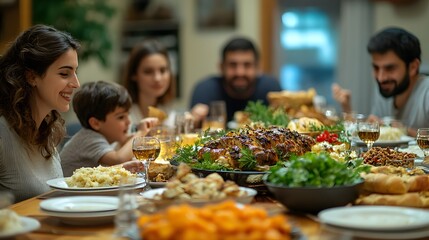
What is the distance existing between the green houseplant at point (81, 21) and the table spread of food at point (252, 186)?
3.77 meters

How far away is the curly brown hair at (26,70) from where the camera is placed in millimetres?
2561

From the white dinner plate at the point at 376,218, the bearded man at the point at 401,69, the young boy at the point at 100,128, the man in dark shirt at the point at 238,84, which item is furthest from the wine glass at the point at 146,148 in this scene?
the man in dark shirt at the point at 238,84

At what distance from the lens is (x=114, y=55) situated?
24.3 feet

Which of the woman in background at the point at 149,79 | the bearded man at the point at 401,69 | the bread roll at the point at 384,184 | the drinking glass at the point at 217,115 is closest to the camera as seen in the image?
the bread roll at the point at 384,184

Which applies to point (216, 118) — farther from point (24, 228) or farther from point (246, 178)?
point (24, 228)

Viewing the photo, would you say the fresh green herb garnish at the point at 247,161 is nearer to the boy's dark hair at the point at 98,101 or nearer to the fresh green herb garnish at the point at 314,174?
the fresh green herb garnish at the point at 314,174

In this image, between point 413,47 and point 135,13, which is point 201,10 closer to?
point 135,13

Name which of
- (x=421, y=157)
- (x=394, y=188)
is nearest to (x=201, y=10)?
(x=421, y=157)

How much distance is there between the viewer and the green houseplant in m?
6.09

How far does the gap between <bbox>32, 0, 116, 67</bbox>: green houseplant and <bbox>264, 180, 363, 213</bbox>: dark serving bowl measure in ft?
14.6

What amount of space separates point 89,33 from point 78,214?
4638 millimetres

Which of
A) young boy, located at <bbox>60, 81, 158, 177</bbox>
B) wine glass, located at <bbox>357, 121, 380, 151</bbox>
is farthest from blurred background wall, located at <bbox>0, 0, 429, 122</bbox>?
wine glass, located at <bbox>357, 121, 380, 151</bbox>

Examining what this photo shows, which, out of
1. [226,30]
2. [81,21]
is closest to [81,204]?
[81,21]

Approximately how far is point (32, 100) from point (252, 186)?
1034 mm
